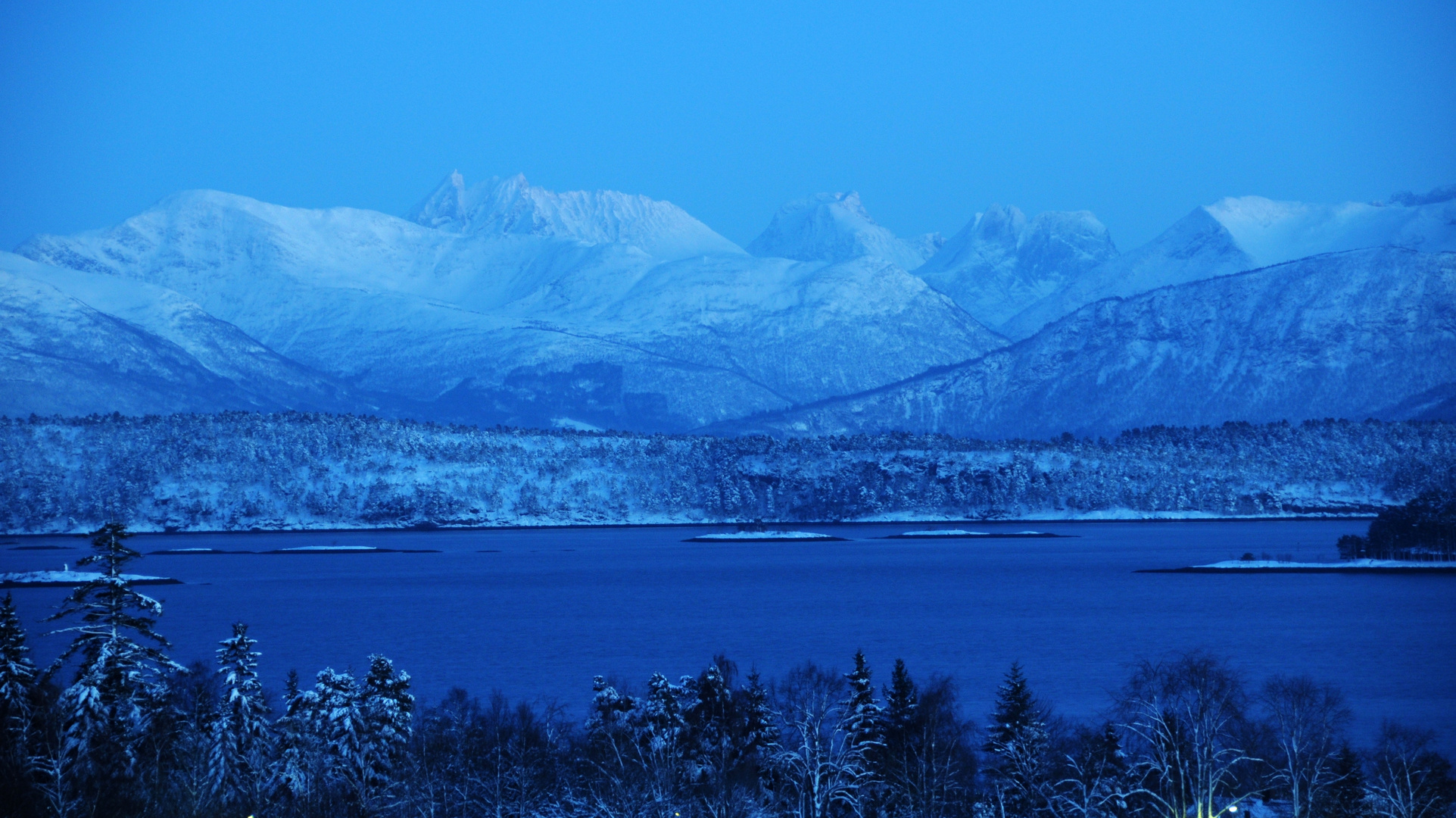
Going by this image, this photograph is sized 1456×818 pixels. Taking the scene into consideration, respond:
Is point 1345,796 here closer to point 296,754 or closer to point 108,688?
point 296,754

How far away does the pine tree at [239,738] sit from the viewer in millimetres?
40312

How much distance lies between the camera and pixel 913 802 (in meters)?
42.2

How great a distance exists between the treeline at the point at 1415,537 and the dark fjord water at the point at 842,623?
9109mm

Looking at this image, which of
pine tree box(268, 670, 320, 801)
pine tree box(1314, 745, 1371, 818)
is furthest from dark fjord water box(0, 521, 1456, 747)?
pine tree box(268, 670, 320, 801)

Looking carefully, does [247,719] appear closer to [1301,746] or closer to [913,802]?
[913,802]

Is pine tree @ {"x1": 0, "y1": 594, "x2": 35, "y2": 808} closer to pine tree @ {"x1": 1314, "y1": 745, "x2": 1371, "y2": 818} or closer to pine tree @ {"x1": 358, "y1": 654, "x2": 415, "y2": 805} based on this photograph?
pine tree @ {"x1": 358, "y1": 654, "x2": 415, "y2": 805}

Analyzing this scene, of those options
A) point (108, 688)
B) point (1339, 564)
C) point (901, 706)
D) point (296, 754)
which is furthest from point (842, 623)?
point (108, 688)

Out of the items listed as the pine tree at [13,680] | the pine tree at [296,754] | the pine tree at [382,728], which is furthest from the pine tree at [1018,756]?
the pine tree at [13,680]

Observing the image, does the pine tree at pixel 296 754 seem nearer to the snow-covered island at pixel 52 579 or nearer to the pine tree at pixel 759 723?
the pine tree at pixel 759 723

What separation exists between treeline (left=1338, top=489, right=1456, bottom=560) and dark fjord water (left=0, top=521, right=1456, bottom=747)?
9.11m

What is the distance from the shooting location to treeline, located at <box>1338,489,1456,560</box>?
167 meters

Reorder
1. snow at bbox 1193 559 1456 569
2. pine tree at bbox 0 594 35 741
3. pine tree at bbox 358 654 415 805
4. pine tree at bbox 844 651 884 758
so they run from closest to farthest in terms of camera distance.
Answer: pine tree at bbox 0 594 35 741, pine tree at bbox 358 654 415 805, pine tree at bbox 844 651 884 758, snow at bbox 1193 559 1456 569

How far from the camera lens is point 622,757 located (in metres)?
44.8

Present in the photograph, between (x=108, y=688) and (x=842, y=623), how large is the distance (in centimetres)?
8102
